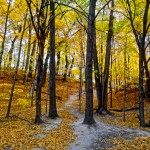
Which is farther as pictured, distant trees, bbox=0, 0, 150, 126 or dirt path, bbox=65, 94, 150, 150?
distant trees, bbox=0, 0, 150, 126

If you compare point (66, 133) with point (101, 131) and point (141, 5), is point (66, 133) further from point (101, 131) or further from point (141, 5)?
point (141, 5)

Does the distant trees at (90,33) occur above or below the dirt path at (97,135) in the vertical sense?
above

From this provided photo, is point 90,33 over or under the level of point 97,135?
over

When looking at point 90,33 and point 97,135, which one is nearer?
point 97,135

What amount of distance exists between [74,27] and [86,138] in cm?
1634

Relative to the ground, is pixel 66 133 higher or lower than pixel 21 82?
lower

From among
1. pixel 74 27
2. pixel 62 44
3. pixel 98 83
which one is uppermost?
pixel 74 27

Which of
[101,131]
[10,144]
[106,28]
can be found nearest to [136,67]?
[106,28]

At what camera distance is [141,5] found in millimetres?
14711

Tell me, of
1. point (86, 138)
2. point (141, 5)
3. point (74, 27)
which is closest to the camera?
point (86, 138)

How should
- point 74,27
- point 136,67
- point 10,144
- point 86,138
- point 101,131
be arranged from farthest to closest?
point 136,67
point 74,27
point 101,131
point 86,138
point 10,144

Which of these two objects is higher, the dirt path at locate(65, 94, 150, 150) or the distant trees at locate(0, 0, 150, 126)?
the distant trees at locate(0, 0, 150, 126)

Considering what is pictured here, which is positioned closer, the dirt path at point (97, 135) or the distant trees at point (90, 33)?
the dirt path at point (97, 135)

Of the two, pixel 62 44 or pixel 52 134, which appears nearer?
pixel 52 134
